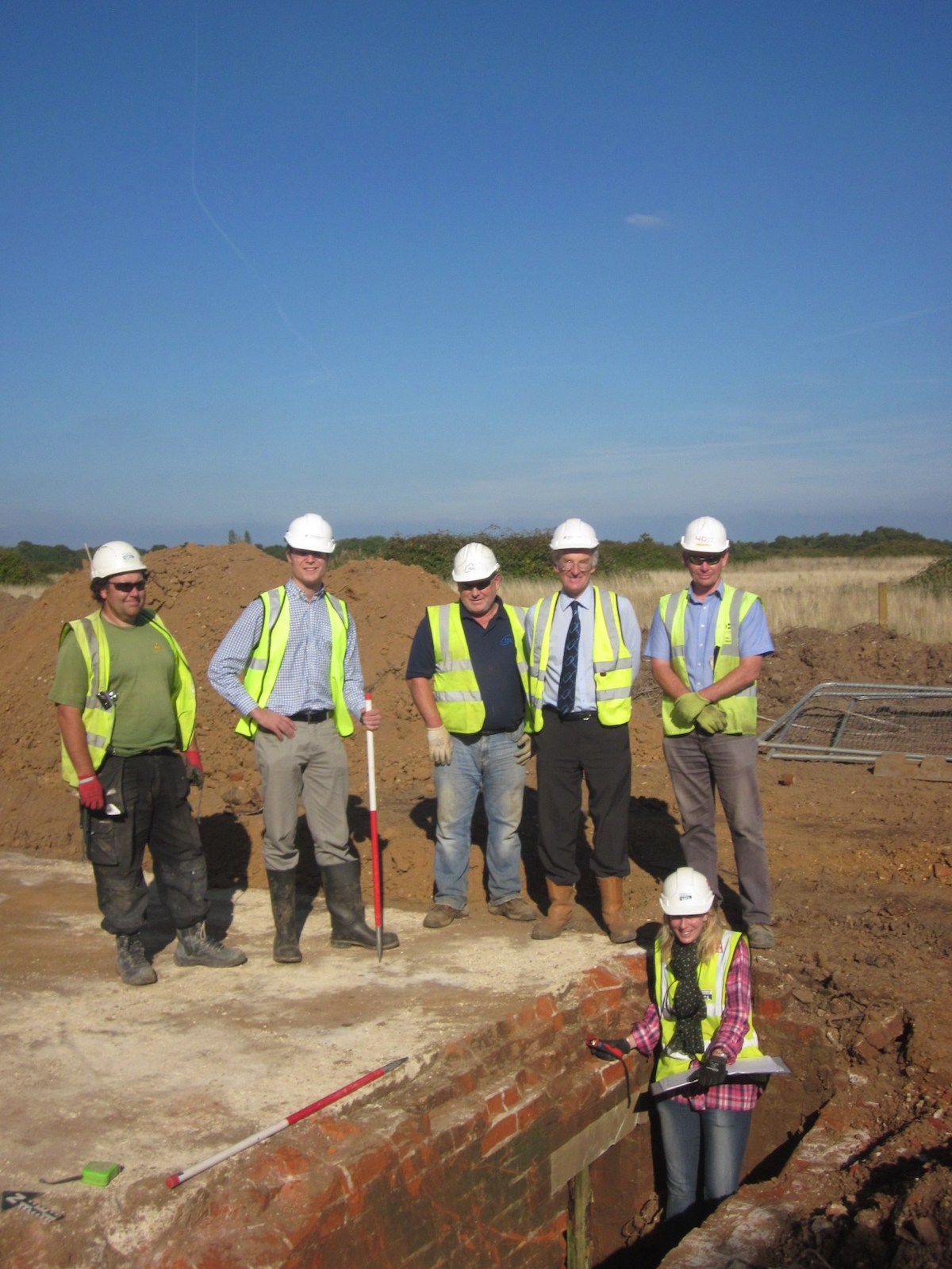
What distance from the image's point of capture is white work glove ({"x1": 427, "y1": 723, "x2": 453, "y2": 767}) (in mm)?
6102

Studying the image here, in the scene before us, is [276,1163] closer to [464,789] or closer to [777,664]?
[464,789]

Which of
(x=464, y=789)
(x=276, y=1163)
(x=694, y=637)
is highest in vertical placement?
(x=694, y=637)

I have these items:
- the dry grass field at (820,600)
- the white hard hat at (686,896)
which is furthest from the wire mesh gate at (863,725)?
the white hard hat at (686,896)

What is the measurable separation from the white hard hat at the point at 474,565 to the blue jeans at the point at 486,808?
0.93 meters

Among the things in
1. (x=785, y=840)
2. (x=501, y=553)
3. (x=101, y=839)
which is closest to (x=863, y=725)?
(x=785, y=840)

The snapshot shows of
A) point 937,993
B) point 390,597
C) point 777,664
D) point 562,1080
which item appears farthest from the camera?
point 777,664

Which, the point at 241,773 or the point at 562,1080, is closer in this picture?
the point at 562,1080

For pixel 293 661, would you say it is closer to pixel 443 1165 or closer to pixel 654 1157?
pixel 443 1165

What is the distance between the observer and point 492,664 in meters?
6.23

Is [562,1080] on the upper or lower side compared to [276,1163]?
lower

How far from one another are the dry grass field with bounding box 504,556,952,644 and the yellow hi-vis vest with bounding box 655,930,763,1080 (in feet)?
48.5

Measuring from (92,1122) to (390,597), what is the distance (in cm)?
983

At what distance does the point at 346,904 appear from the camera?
235 inches

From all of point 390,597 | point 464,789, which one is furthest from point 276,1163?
point 390,597
